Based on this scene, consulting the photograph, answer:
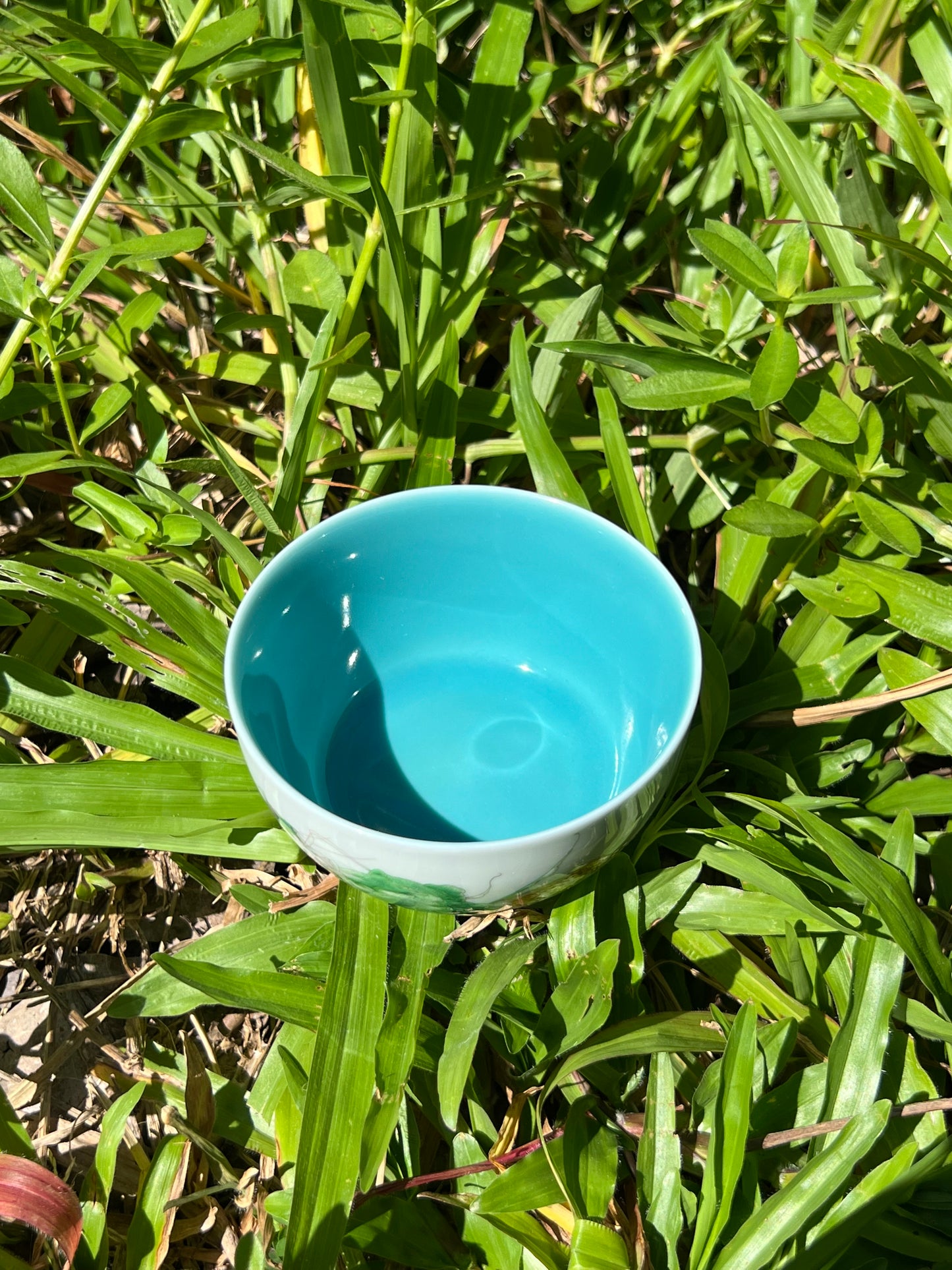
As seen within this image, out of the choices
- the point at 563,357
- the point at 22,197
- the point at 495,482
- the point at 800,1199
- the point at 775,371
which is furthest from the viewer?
the point at 495,482

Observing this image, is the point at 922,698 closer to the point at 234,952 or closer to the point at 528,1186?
the point at 528,1186

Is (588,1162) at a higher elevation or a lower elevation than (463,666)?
lower

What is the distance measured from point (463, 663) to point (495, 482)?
25cm

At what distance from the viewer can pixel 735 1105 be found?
0.98 m

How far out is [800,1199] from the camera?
91 centimetres

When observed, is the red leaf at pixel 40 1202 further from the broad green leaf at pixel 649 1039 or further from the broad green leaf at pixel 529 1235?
the broad green leaf at pixel 649 1039

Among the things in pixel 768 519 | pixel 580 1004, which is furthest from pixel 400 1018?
pixel 768 519

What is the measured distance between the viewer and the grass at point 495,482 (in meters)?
1.01

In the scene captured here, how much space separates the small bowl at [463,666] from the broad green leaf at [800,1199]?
303 mm

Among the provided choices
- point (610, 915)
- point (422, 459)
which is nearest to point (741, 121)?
point (422, 459)

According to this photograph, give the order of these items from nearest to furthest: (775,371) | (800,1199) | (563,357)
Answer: (800,1199) < (775,371) < (563,357)

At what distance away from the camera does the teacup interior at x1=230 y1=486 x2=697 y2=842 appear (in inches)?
44.8

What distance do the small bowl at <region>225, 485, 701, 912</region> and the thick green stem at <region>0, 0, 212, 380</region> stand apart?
1.35 ft

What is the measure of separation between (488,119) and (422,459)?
475 mm
